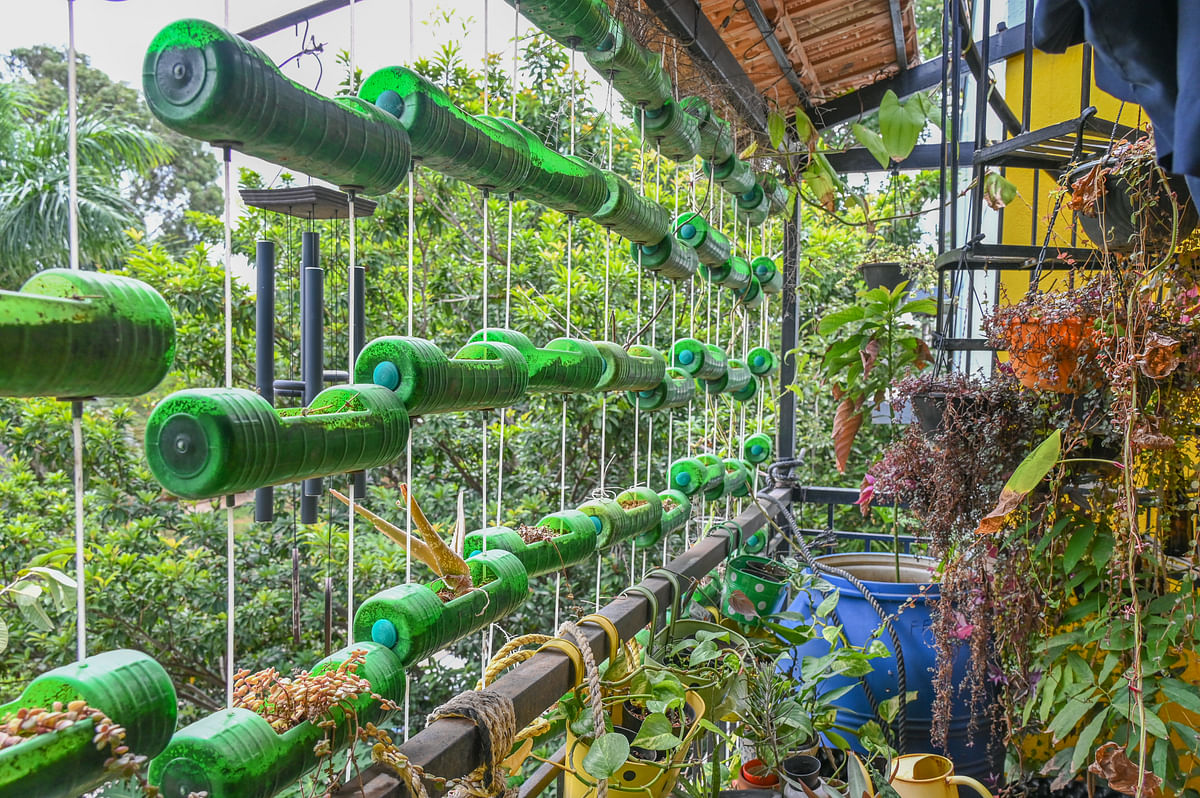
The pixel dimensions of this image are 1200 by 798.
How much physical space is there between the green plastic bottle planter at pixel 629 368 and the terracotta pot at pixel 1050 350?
55cm

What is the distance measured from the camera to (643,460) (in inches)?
128

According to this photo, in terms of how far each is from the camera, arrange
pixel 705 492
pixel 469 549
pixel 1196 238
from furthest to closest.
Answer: pixel 705 492
pixel 1196 238
pixel 469 549

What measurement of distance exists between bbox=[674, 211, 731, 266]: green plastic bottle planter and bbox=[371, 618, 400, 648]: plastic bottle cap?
1109 mm

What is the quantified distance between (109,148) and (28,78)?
14.9 feet

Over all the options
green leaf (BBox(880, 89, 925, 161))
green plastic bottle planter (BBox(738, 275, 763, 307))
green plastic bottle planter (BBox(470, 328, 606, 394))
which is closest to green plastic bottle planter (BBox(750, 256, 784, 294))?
green plastic bottle planter (BBox(738, 275, 763, 307))

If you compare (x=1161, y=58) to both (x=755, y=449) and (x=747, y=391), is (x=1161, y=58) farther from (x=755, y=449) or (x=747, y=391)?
(x=755, y=449)

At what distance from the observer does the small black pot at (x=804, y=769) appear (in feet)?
3.44

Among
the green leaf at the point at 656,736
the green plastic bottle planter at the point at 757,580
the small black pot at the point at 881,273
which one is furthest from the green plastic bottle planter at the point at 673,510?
the small black pot at the point at 881,273

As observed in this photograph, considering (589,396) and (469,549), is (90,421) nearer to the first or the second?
(589,396)

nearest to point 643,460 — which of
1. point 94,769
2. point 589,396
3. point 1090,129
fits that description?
point 589,396

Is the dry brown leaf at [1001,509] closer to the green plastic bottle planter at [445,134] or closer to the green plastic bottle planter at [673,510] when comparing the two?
the green plastic bottle planter at [673,510]

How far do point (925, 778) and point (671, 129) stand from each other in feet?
3.73

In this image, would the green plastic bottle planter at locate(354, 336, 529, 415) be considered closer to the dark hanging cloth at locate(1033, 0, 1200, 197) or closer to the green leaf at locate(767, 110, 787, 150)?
the dark hanging cloth at locate(1033, 0, 1200, 197)

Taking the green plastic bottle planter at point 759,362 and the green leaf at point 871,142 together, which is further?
the green plastic bottle planter at point 759,362
